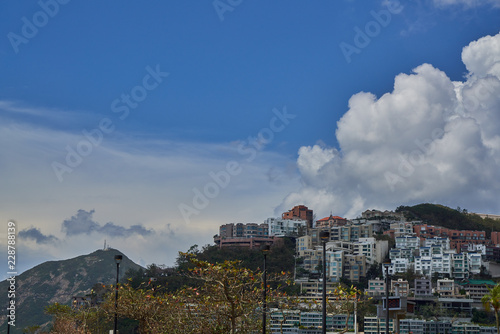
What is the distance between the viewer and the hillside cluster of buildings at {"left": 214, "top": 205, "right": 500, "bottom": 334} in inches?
3438

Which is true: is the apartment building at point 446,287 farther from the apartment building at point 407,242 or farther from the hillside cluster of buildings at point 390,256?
the apartment building at point 407,242

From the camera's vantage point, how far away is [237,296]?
1519 cm

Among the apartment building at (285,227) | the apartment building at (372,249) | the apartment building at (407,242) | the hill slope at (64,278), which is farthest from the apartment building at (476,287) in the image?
the hill slope at (64,278)

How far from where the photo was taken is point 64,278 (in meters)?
180

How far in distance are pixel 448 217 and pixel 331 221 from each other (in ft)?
85.7

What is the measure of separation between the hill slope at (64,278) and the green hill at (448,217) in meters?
71.0

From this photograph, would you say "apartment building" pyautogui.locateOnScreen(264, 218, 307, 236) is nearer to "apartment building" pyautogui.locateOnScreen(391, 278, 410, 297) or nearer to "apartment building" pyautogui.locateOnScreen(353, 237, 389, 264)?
"apartment building" pyautogui.locateOnScreen(353, 237, 389, 264)

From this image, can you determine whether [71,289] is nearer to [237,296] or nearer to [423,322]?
[423,322]

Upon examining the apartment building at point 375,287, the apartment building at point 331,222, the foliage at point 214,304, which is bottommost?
the apartment building at point 375,287

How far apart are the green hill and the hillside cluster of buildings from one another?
586cm

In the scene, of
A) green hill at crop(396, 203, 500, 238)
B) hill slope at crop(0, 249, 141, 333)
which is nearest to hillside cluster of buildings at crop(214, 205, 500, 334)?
green hill at crop(396, 203, 500, 238)

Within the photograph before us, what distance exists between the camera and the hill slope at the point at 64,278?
16098cm

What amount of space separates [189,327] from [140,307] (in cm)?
464

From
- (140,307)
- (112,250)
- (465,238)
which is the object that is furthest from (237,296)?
(112,250)
